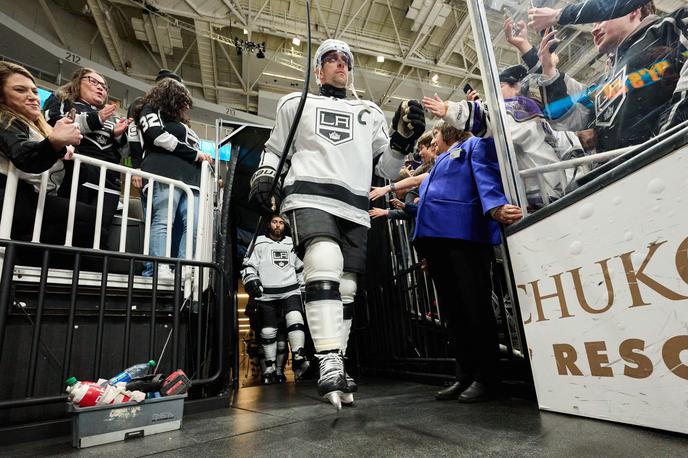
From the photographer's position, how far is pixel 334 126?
6.27 ft

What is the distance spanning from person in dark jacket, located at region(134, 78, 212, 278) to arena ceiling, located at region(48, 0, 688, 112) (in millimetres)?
7511

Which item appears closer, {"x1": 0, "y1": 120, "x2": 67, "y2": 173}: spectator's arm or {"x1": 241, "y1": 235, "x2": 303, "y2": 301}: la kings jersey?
{"x1": 0, "y1": 120, "x2": 67, "y2": 173}: spectator's arm

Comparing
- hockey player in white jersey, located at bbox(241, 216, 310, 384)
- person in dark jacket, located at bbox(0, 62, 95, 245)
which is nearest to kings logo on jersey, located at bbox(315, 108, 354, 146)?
person in dark jacket, located at bbox(0, 62, 95, 245)

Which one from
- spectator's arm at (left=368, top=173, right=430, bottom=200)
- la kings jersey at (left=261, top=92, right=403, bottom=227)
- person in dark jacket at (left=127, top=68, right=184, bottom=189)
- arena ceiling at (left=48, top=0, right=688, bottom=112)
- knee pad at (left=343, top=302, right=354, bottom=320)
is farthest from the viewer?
arena ceiling at (left=48, top=0, right=688, bottom=112)

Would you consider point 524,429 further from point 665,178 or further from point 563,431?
point 665,178

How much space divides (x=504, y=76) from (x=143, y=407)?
185 centimetres

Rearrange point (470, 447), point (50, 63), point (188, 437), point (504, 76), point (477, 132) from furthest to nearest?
1. point (50, 63)
2. point (477, 132)
3. point (504, 76)
4. point (188, 437)
5. point (470, 447)

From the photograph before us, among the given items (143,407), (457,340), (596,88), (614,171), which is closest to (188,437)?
(143,407)

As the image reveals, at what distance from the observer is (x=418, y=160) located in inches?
144

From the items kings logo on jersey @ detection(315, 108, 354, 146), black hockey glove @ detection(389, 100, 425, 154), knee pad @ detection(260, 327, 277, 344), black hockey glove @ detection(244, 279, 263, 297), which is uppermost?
kings logo on jersey @ detection(315, 108, 354, 146)

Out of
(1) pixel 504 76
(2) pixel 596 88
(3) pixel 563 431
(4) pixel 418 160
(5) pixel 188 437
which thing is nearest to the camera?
(3) pixel 563 431

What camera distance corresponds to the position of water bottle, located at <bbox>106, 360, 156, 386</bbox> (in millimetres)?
1360

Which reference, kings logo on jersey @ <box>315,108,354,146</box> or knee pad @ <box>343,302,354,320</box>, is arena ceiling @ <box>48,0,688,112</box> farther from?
knee pad @ <box>343,302,354,320</box>

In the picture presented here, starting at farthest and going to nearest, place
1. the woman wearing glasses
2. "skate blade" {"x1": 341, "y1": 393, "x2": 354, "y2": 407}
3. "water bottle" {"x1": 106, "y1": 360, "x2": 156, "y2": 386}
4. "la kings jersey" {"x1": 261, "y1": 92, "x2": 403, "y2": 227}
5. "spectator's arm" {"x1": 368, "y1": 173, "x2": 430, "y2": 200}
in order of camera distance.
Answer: "spectator's arm" {"x1": 368, "y1": 173, "x2": 430, "y2": 200} < the woman wearing glasses < "la kings jersey" {"x1": 261, "y1": 92, "x2": 403, "y2": 227} < "skate blade" {"x1": 341, "y1": 393, "x2": 354, "y2": 407} < "water bottle" {"x1": 106, "y1": 360, "x2": 156, "y2": 386}
